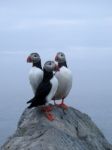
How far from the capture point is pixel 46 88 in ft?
49.0

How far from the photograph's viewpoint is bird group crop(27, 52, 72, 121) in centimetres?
1498

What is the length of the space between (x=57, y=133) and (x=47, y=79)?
1917 millimetres

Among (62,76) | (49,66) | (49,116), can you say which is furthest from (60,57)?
(49,116)

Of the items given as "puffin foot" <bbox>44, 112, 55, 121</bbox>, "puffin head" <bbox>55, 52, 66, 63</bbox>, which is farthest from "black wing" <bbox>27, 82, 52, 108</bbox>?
"puffin head" <bbox>55, 52, 66, 63</bbox>

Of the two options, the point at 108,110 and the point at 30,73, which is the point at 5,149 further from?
the point at 108,110

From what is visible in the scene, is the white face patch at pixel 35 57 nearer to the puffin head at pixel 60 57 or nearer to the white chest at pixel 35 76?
the white chest at pixel 35 76

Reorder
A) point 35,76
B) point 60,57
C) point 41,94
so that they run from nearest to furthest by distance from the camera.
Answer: point 41,94 < point 35,76 < point 60,57

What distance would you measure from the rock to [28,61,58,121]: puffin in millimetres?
311

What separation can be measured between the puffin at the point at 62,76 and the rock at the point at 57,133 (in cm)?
40

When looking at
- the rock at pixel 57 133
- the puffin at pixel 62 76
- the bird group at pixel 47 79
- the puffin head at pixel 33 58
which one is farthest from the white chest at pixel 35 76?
the rock at pixel 57 133

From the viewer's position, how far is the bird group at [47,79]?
14977 millimetres

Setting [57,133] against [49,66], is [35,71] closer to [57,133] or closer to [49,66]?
[49,66]

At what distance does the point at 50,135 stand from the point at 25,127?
1256 mm

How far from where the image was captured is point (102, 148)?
1507cm
